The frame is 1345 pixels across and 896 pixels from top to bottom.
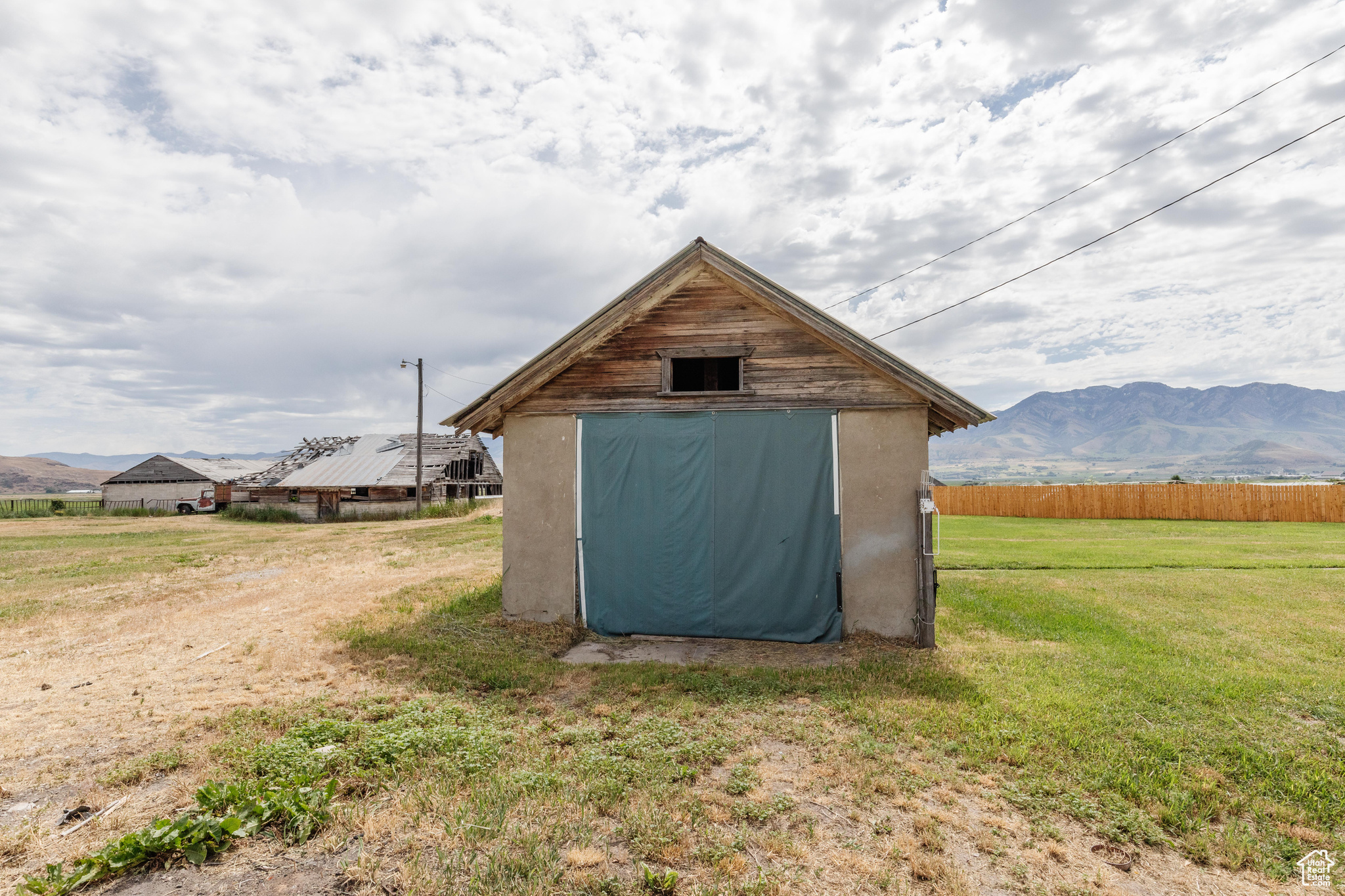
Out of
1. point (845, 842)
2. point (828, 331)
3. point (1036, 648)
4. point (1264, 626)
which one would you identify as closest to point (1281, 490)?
point (1264, 626)

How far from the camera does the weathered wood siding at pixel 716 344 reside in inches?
392

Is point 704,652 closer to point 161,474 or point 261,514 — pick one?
point 261,514

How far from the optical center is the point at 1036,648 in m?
9.25

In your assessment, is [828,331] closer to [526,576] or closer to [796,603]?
[796,603]

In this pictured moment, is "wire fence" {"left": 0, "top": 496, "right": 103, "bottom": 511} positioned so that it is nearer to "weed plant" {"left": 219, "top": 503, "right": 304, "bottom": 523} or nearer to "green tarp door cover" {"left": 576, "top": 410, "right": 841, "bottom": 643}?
"weed plant" {"left": 219, "top": 503, "right": 304, "bottom": 523}

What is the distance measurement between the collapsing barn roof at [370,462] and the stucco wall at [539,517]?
27928 mm

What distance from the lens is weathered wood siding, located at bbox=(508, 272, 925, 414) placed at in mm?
9969

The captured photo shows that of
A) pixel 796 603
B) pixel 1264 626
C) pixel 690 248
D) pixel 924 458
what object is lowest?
pixel 1264 626

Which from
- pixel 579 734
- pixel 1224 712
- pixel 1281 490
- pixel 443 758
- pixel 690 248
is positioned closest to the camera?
pixel 443 758

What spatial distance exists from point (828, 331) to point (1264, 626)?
8913mm

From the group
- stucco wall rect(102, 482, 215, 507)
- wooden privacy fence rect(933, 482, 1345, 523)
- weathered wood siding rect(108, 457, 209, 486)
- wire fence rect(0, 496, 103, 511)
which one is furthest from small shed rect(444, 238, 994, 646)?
wire fence rect(0, 496, 103, 511)

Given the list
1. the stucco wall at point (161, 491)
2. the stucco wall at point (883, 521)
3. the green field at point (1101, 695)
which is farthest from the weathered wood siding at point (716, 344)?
the stucco wall at point (161, 491)

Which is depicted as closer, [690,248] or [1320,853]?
[1320,853]

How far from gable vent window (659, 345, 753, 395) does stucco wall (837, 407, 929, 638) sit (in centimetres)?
211
